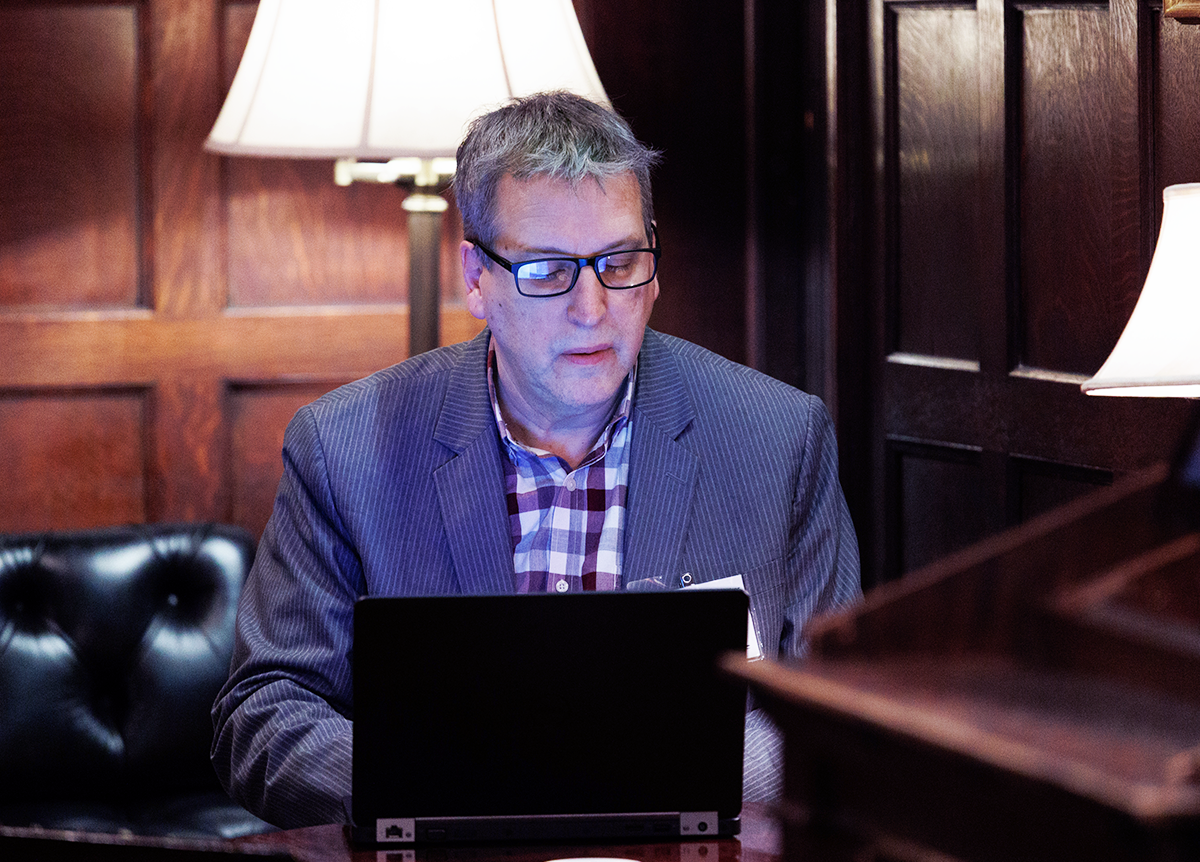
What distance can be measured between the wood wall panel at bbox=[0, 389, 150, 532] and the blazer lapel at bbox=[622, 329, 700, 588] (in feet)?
4.44

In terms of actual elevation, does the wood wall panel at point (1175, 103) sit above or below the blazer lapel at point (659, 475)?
above

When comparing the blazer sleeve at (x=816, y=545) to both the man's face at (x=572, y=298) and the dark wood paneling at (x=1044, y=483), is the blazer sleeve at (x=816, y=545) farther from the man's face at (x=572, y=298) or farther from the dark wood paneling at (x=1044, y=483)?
the dark wood paneling at (x=1044, y=483)

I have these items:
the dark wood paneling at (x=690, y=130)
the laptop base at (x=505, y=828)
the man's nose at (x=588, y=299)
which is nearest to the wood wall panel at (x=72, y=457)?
the dark wood paneling at (x=690, y=130)

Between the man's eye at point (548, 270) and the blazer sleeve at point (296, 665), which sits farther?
the man's eye at point (548, 270)

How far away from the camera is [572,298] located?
5.15 ft

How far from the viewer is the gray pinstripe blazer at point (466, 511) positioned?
1.56 m

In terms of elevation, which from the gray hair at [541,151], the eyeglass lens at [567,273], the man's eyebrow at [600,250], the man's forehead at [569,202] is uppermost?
the gray hair at [541,151]

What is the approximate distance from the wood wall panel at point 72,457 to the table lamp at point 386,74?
907 millimetres

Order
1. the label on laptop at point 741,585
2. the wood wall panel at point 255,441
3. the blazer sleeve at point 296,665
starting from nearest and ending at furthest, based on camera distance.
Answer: the blazer sleeve at point 296,665 → the label on laptop at point 741,585 → the wood wall panel at point 255,441

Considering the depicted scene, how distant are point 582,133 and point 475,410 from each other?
1.16ft

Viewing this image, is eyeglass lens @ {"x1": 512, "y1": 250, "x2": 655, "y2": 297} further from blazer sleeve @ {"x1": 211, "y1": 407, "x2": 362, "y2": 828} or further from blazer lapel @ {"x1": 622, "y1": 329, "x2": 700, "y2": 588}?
blazer sleeve @ {"x1": 211, "y1": 407, "x2": 362, "y2": 828}

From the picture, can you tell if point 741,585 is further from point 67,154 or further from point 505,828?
point 67,154

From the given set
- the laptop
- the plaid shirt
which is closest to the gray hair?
the plaid shirt

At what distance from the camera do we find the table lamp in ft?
6.34
